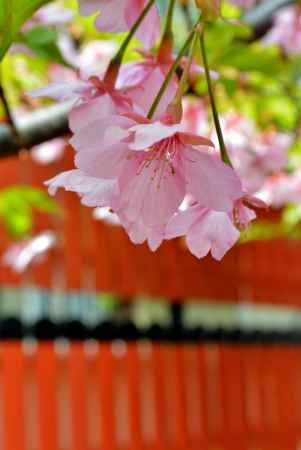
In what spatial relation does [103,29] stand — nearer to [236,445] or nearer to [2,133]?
[2,133]

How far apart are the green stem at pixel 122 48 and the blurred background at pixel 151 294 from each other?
54cm

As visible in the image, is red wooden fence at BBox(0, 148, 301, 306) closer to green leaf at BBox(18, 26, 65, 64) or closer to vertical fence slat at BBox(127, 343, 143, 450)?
vertical fence slat at BBox(127, 343, 143, 450)

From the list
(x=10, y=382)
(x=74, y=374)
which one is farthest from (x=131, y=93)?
(x=74, y=374)

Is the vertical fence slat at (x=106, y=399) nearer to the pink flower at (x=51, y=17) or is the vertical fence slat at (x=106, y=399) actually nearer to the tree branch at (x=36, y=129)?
the pink flower at (x=51, y=17)

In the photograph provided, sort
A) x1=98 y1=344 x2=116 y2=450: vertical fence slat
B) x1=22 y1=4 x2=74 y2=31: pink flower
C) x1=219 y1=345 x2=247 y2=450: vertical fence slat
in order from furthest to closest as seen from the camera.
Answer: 1. x1=219 y1=345 x2=247 y2=450: vertical fence slat
2. x1=98 y1=344 x2=116 y2=450: vertical fence slat
3. x1=22 y1=4 x2=74 y2=31: pink flower

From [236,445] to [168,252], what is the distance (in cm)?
73

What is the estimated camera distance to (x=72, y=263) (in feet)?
7.94

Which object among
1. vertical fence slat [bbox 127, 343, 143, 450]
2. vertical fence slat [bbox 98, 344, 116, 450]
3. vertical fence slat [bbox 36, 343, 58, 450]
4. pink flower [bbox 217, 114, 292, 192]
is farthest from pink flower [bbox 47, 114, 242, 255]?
vertical fence slat [bbox 127, 343, 143, 450]

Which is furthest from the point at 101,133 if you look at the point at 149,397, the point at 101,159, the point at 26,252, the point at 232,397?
the point at 232,397

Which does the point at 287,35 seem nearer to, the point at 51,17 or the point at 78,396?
the point at 51,17

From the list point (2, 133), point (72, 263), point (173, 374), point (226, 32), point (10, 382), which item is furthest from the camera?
point (173, 374)

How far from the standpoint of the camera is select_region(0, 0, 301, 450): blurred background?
1575 millimetres

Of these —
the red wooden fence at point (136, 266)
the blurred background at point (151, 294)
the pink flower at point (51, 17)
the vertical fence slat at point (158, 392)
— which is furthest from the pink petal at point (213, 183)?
the vertical fence slat at point (158, 392)

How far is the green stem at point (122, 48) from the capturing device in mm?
443
